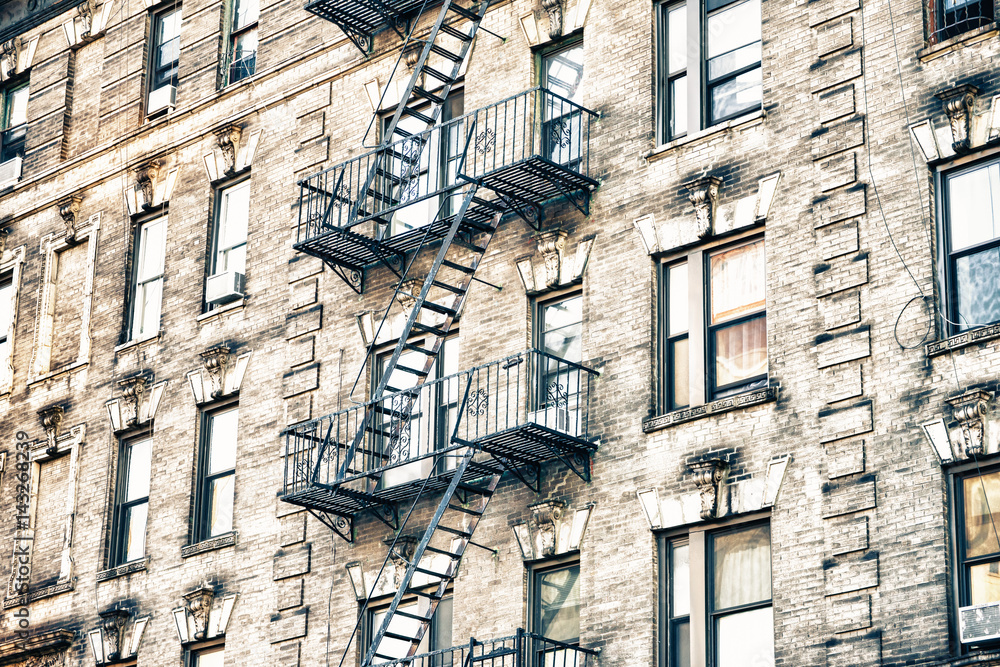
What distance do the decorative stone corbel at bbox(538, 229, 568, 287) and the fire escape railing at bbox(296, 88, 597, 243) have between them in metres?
0.83

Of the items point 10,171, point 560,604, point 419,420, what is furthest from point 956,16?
point 10,171

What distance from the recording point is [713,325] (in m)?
20.7

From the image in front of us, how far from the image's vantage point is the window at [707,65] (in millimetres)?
21516

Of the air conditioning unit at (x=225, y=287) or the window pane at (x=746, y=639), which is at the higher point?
the air conditioning unit at (x=225, y=287)

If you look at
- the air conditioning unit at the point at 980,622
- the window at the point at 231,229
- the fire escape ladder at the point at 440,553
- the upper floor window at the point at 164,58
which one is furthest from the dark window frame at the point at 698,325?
the upper floor window at the point at 164,58

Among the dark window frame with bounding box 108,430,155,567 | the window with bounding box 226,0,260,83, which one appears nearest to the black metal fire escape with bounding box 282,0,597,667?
the window with bounding box 226,0,260,83

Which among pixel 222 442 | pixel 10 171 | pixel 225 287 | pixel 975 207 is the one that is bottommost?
pixel 222 442

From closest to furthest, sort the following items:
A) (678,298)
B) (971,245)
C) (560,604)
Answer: (971,245)
(560,604)
(678,298)

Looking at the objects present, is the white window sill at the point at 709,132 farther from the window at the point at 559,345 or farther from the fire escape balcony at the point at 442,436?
the fire escape balcony at the point at 442,436

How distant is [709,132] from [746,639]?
237 inches

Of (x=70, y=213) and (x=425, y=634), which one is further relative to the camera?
(x=70, y=213)

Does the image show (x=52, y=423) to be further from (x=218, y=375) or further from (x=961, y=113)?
(x=961, y=113)

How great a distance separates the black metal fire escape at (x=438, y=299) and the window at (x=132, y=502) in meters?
3.41

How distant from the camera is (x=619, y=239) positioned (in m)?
21.8
